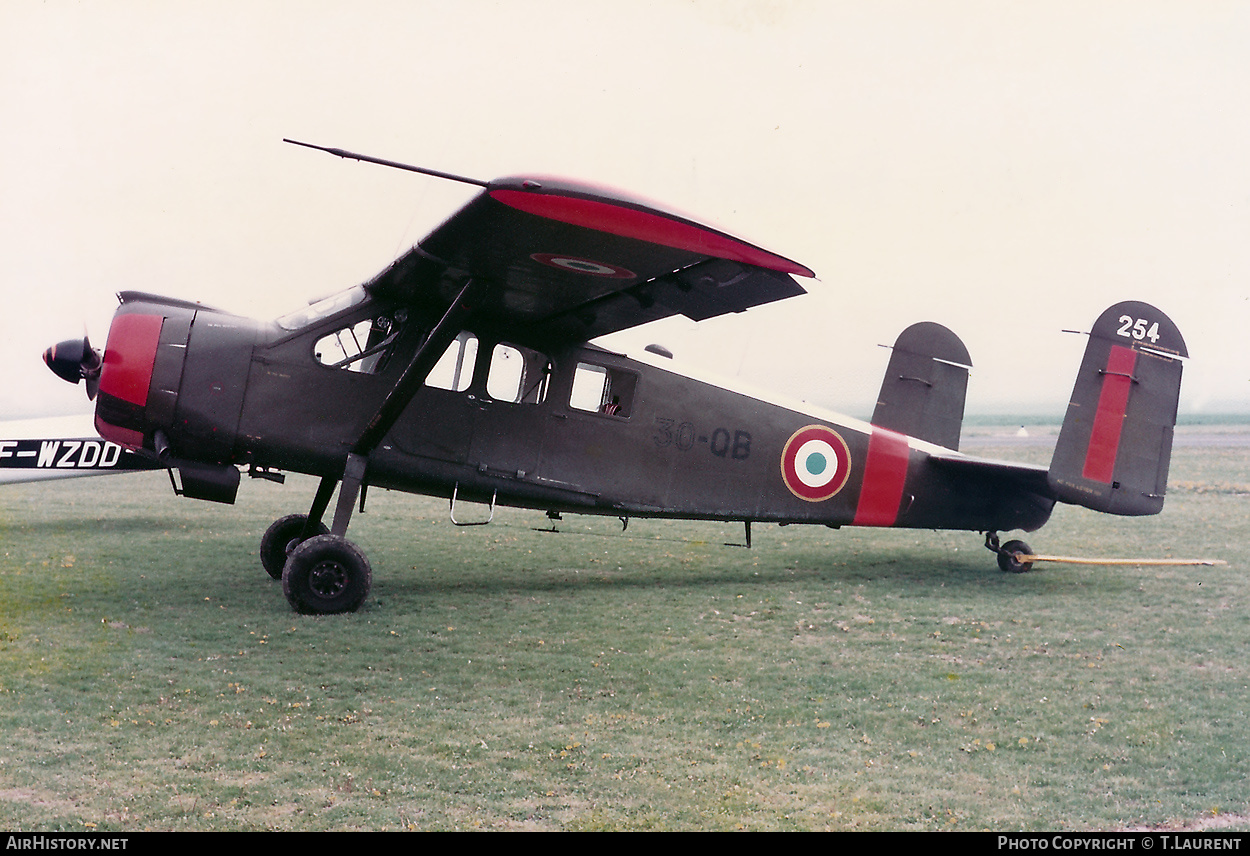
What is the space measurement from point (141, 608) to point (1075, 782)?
5860 mm

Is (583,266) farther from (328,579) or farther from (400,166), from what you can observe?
(328,579)

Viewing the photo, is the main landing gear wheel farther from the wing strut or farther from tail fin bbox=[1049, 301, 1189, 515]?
tail fin bbox=[1049, 301, 1189, 515]

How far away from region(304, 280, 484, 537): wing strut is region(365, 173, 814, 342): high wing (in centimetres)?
19

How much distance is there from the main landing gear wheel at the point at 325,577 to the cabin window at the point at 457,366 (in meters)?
1.48

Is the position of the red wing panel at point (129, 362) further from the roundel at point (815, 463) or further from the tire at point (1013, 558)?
the tire at point (1013, 558)

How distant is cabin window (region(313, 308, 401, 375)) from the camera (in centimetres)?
670

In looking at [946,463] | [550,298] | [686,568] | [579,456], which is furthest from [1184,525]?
[550,298]

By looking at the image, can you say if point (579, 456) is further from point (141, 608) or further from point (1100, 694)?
point (1100, 694)

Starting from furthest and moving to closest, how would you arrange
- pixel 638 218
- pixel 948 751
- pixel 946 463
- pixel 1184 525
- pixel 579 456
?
pixel 1184 525, pixel 946 463, pixel 579 456, pixel 638 218, pixel 948 751

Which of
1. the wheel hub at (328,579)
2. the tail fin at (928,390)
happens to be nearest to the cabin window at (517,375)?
the wheel hub at (328,579)

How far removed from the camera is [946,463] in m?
8.57

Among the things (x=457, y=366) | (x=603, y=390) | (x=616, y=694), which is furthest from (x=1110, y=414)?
(x=457, y=366)

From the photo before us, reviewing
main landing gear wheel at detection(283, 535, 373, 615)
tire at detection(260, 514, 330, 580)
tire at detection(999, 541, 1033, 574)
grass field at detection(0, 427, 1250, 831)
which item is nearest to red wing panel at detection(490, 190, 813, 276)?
grass field at detection(0, 427, 1250, 831)

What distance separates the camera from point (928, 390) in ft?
31.4
